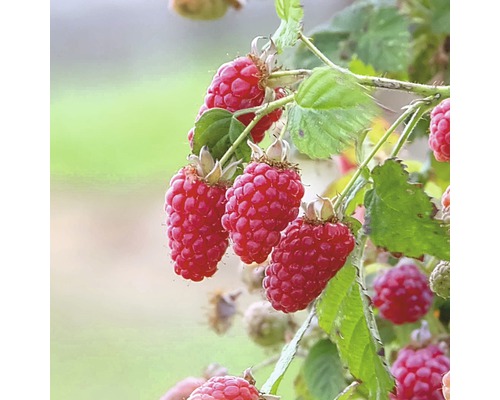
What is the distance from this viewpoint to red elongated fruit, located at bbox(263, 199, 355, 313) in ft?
1.60

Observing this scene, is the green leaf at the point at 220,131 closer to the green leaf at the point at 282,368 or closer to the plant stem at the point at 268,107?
the plant stem at the point at 268,107

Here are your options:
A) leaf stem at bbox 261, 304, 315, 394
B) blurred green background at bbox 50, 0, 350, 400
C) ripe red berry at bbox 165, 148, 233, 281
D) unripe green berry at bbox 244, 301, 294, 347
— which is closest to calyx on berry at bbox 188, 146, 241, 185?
ripe red berry at bbox 165, 148, 233, 281

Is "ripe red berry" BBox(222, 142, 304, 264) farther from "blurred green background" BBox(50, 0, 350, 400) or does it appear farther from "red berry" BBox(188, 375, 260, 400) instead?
"blurred green background" BBox(50, 0, 350, 400)

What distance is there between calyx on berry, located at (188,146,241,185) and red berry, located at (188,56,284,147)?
0.09 ft

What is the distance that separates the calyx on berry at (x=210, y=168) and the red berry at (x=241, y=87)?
3 centimetres

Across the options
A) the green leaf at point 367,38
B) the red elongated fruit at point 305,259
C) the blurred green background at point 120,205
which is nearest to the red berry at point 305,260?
the red elongated fruit at point 305,259

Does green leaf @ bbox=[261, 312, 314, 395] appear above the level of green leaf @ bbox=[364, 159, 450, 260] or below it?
below

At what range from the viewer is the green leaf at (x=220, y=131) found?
20.0 inches

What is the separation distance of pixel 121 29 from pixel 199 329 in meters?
0.67

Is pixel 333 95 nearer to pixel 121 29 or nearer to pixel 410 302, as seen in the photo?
pixel 410 302
